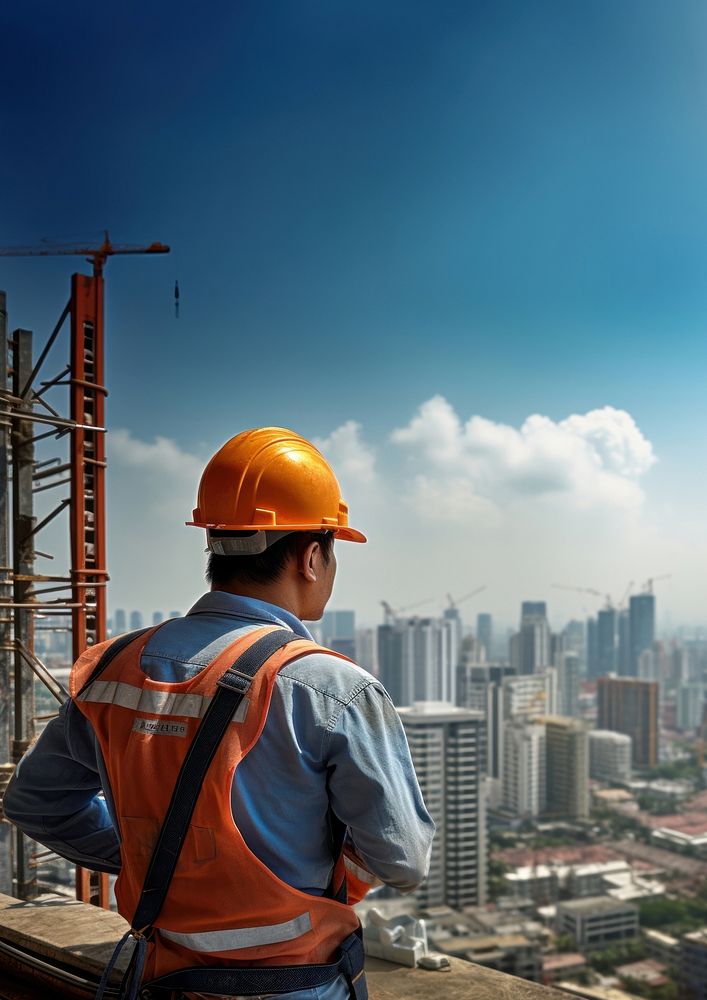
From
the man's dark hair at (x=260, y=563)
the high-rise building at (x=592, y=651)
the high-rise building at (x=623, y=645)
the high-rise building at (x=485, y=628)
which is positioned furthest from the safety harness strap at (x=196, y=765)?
the high-rise building at (x=485, y=628)

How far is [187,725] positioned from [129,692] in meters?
0.08

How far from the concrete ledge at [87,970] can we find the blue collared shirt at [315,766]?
61cm

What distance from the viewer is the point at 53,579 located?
2.80m

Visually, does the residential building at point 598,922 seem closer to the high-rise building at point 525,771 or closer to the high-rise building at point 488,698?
the high-rise building at point 525,771

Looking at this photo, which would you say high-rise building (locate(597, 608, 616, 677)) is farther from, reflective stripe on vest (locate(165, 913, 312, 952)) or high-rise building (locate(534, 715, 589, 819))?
reflective stripe on vest (locate(165, 913, 312, 952))

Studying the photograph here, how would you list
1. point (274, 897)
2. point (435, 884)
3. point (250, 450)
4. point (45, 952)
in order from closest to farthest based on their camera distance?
1. point (274, 897)
2. point (250, 450)
3. point (45, 952)
4. point (435, 884)

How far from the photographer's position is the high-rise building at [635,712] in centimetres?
3416

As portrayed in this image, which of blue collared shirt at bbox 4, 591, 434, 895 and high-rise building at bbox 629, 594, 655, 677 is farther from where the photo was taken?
high-rise building at bbox 629, 594, 655, 677

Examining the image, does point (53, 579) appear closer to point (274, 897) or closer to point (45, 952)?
point (45, 952)

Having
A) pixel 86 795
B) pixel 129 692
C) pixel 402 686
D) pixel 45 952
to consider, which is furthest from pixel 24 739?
pixel 402 686

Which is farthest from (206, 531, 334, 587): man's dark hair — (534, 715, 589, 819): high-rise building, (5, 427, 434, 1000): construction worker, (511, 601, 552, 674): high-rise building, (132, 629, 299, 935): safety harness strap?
(511, 601, 552, 674): high-rise building

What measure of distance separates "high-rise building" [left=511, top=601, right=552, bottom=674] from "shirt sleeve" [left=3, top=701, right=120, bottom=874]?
4221 cm

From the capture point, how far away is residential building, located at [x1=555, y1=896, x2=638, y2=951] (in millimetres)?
22906

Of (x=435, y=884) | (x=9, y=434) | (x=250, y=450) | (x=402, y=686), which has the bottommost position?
(x=435, y=884)
